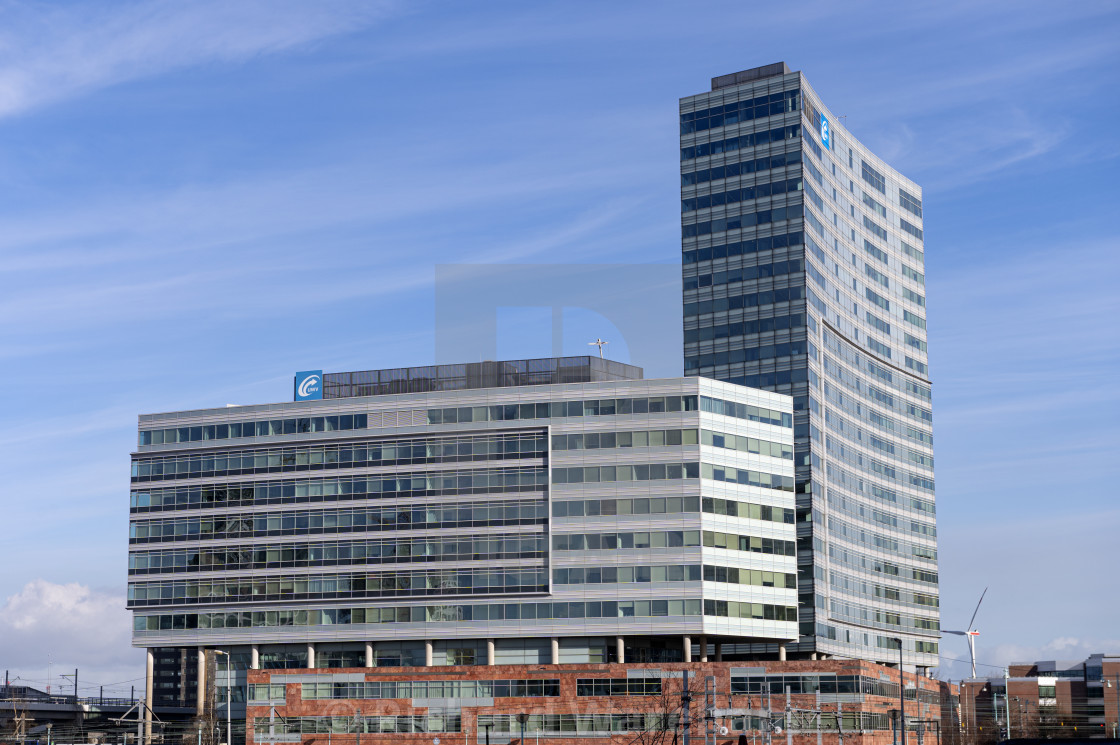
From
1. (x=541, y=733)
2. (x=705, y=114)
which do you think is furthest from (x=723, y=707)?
(x=705, y=114)

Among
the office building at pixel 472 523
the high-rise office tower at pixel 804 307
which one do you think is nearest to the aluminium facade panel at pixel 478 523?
the office building at pixel 472 523

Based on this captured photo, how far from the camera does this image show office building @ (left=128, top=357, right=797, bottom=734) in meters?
144

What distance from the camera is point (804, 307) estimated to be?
573ft

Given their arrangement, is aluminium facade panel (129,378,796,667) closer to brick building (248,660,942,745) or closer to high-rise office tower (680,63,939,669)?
brick building (248,660,942,745)

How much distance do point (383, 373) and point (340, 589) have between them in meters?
25.8

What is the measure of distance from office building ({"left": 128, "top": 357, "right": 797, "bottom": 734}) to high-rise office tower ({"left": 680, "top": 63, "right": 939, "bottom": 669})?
61.7 feet

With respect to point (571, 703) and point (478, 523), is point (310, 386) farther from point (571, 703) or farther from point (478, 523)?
point (571, 703)

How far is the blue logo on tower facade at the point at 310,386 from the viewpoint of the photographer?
162125mm

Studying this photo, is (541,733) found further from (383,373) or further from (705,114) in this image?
(705,114)

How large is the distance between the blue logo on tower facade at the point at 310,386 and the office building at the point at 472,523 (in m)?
0.29

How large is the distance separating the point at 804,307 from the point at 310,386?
64.5 meters

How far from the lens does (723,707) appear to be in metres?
137

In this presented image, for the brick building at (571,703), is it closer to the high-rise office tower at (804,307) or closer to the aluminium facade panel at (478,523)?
the aluminium facade panel at (478,523)

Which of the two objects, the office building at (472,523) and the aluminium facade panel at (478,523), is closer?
the aluminium facade panel at (478,523)
